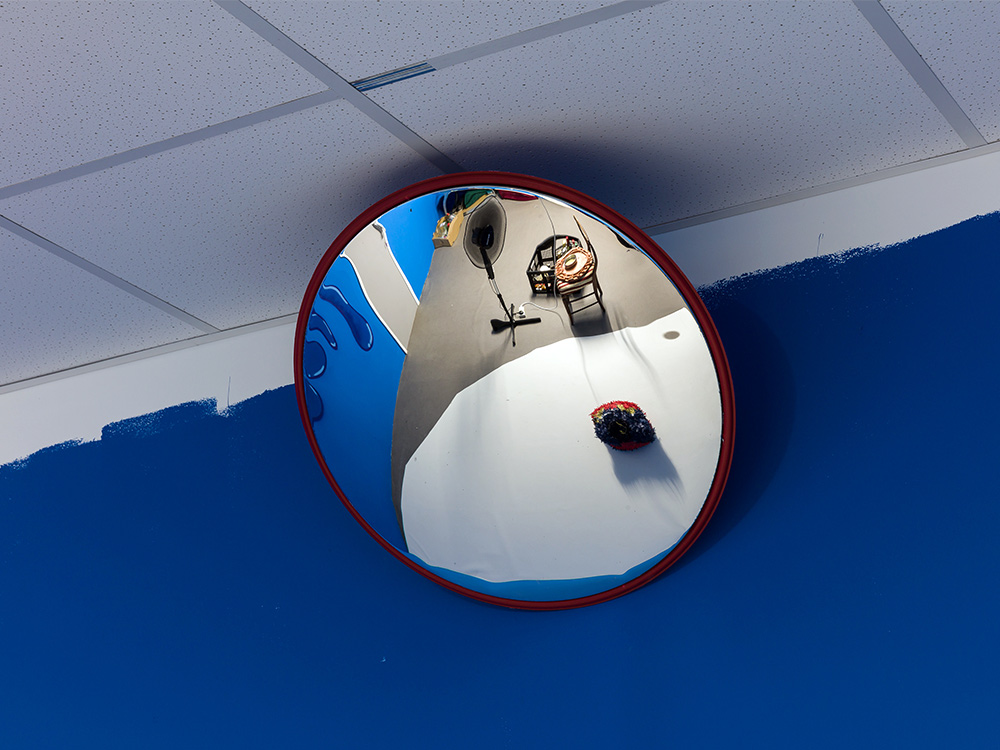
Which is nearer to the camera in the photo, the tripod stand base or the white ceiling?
the white ceiling

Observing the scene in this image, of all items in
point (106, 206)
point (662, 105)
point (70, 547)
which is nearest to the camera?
point (662, 105)

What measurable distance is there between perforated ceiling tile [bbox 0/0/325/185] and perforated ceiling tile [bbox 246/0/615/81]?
0.17 feet

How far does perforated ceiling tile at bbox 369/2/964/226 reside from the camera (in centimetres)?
95

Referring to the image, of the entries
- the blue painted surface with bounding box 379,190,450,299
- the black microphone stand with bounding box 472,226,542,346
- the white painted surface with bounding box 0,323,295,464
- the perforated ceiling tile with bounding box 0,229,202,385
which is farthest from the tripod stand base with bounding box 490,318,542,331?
the perforated ceiling tile with bounding box 0,229,202,385

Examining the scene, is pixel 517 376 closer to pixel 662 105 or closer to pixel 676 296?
pixel 676 296

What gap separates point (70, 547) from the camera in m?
1.60

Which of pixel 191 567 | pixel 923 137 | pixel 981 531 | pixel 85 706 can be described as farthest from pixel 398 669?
pixel 923 137

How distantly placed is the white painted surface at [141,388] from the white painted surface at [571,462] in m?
0.50

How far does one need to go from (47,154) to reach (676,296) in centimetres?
86

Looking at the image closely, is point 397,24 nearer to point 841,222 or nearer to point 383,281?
point 383,281

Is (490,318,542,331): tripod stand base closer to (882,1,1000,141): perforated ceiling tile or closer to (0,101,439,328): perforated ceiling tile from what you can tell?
(0,101,439,328): perforated ceiling tile

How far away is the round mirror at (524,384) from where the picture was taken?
1101 millimetres

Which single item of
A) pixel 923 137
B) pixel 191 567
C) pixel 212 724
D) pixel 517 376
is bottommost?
pixel 212 724

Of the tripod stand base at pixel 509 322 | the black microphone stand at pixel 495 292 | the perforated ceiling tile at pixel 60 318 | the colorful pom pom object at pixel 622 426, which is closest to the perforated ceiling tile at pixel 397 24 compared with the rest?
the black microphone stand at pixel 495 292
